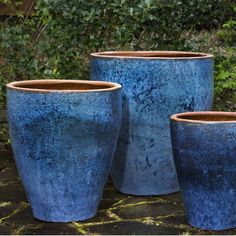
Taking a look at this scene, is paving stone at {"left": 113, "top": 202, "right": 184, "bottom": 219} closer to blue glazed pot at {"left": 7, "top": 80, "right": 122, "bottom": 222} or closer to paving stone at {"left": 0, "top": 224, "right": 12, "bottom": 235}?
blue glazed pot at {"left": 7, "top": 80, "right": 122, "bottom": 222}

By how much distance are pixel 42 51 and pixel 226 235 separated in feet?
7.53

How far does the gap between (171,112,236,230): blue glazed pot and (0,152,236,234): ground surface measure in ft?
0.30

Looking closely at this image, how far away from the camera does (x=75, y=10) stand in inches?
170

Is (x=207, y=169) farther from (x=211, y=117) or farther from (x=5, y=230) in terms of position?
(x=5, y=230)

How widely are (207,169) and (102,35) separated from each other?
198 centimetres

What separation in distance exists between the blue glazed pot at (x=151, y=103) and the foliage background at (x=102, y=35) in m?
0.79

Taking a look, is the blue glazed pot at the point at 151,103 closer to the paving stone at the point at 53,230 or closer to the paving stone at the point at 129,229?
the paving stone at the point at 129,229

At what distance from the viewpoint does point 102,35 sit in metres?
4.63

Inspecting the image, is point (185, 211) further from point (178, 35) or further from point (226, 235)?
point (178, 35)

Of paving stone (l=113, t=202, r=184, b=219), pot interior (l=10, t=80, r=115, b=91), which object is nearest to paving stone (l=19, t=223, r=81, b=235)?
paving stone (l=113, t=202, r=184, b=219)

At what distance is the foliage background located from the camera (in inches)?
172

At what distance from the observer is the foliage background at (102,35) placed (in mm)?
4359

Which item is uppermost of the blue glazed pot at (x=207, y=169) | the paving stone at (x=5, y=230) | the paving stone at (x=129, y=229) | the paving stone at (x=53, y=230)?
the blue glazed pot at (x=207, y=169)

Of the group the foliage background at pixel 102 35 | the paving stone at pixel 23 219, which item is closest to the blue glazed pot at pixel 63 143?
the paving stone at pixel 23 219
